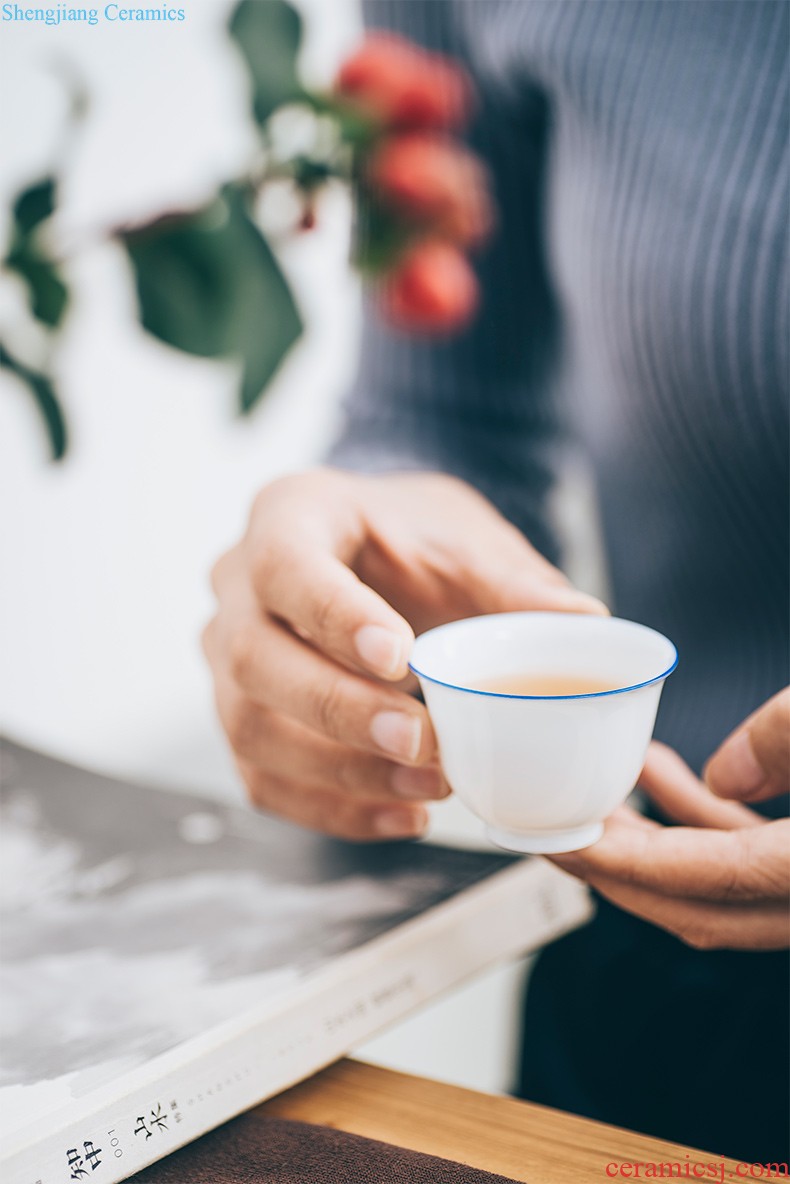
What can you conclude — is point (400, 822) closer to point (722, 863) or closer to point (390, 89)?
point (722, 863)

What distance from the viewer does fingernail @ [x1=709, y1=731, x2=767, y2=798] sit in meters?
0.48

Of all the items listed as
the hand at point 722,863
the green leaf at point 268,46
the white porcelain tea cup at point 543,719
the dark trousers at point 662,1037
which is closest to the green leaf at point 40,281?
the green leaf at point 268,46

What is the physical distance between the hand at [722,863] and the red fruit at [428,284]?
1.12 ft

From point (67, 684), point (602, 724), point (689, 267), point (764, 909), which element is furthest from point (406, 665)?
point (67, 684)

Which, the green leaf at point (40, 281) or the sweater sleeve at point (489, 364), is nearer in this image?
the green leaf at point (40, 281)

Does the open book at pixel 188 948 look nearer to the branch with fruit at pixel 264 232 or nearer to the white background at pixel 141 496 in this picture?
the white background at pixel 141 496

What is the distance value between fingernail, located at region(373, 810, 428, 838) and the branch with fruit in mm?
233

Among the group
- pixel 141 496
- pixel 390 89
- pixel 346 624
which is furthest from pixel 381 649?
pixel 141 496

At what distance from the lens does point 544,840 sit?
0.47m

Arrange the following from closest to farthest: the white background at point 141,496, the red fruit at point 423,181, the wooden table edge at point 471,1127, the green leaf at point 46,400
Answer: the wooden table edge at point 471,1127 → the green leaf at point 46,400 → the red fruit at point 423,181 → the white background at point 141,496

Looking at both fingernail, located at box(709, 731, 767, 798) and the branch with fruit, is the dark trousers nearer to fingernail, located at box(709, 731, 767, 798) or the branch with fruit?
fingernail, located at box(709, 731, 767, 798)

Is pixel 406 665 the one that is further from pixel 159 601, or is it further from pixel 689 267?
pixel 159 601

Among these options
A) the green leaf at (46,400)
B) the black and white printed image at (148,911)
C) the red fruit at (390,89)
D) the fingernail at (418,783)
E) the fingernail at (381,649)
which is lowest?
the black and white printed image at (148,911)

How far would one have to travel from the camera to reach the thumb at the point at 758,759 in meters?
0.46
